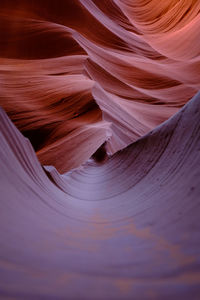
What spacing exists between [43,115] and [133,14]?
5.11 m

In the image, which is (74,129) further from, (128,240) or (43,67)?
(128,240)

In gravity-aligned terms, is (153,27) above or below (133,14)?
below

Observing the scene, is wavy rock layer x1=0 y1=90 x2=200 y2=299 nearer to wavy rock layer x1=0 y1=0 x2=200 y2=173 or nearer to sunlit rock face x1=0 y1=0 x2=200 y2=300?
sunlit rock face x1=0 y1=0 x2=200 y2=300

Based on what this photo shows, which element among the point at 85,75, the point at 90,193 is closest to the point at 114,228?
the point at 90,193

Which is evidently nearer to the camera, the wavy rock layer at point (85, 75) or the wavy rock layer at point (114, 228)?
the wavy rock layer at point (114, 228)

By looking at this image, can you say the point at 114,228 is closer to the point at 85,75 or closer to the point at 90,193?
the point at 90,193

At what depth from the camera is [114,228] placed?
47cm

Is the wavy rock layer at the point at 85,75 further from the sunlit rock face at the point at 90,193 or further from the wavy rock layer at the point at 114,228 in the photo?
the wavy rock layer at the point at 114,228

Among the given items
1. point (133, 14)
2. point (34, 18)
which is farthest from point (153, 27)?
point (34, 18)

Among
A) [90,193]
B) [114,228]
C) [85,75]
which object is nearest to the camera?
[114,228]

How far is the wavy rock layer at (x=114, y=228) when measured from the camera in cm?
26

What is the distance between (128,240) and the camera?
394mm

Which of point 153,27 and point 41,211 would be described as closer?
point 41,211

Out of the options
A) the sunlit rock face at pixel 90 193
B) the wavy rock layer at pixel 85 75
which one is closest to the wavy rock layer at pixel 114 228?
the sunlit rock face at pixel 90 193
